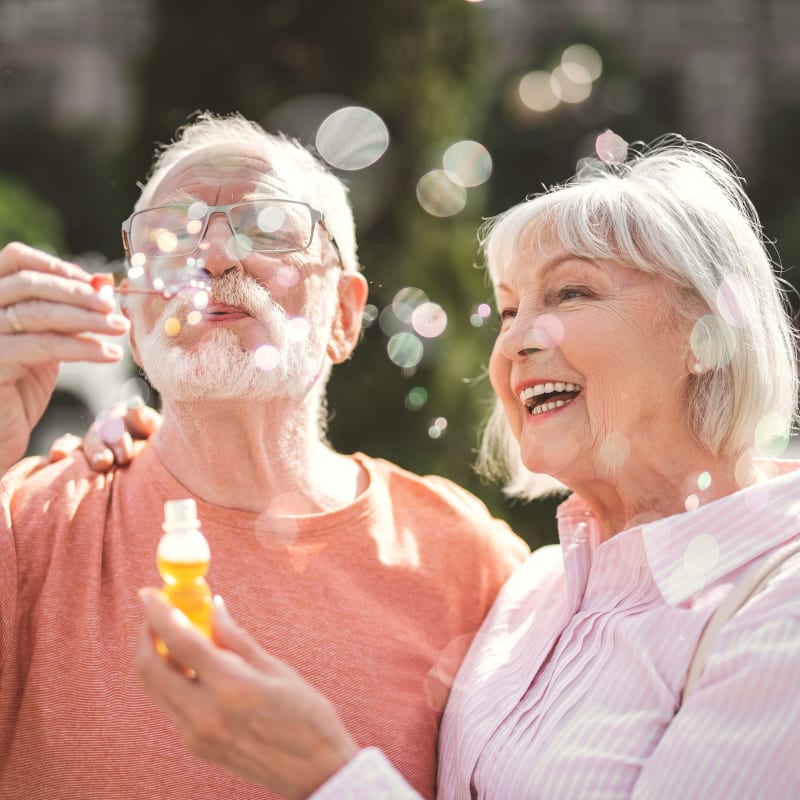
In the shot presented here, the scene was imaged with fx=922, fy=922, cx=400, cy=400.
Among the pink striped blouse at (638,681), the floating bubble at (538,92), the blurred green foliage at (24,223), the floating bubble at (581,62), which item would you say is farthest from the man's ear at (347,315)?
the floating bubble at (581,62)

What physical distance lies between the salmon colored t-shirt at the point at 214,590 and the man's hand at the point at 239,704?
2.49ft

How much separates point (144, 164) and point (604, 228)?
18.6 feet

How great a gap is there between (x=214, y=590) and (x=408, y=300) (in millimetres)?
4635

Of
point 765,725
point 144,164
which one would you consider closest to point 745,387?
point 765,725

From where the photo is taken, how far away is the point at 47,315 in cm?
212

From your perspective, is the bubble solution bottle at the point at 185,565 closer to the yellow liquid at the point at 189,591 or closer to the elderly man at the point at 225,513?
the yellow liquid at the point at 189,591

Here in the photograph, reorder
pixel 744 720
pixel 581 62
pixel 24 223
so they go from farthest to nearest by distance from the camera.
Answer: pixel 581 62 < pixel 24 223 < pixel 744 720

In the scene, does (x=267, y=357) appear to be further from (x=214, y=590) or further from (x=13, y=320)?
(x=13, y=320)

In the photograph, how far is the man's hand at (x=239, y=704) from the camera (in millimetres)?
1583

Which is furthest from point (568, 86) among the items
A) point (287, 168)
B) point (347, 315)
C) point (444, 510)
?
point (444, 510)

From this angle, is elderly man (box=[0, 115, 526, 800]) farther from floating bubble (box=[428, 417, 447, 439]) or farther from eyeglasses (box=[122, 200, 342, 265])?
floating bubble (box=[428, 417, 447, 439])

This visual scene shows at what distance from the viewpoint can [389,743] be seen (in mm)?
2512

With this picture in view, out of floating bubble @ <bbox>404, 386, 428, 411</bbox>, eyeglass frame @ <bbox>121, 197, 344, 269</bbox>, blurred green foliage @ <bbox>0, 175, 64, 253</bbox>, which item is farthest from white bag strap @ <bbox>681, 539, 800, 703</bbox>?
blurred green foliage @ <bbox>0, 175, 64, 253</bbox>

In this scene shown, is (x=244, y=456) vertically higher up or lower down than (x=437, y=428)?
higher up
